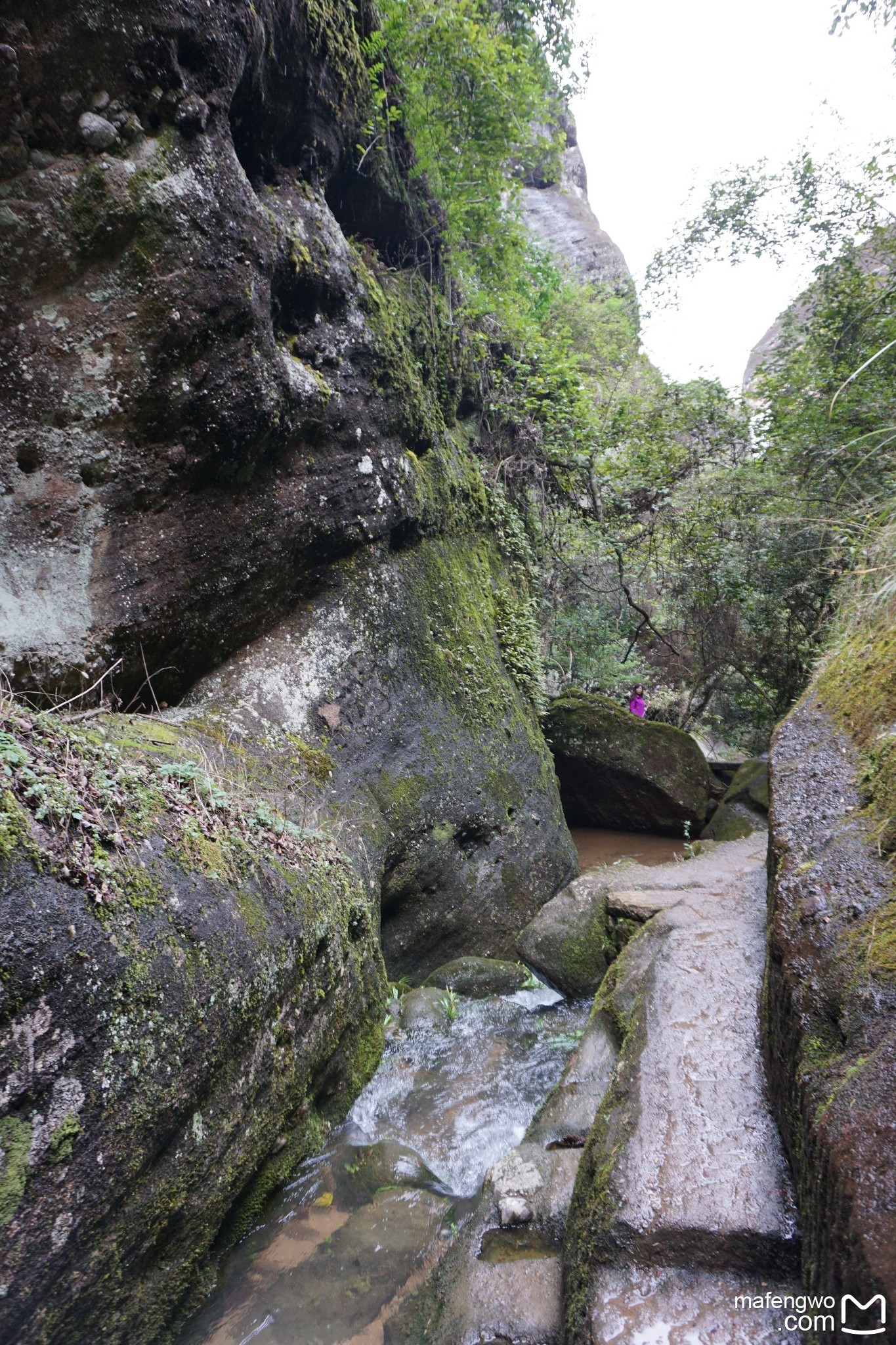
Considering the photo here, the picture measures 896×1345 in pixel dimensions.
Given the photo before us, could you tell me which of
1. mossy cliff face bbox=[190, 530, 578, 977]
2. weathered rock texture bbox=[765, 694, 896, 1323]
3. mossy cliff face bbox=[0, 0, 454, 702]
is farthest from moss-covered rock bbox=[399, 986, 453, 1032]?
mossy cliff face bbox=[0, 0, 454, 702]

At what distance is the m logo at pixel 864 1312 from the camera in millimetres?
1399

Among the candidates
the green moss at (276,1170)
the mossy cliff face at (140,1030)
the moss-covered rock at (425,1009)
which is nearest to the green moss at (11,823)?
the mossy cliff face at (140,1030)

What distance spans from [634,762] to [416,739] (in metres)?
4.62

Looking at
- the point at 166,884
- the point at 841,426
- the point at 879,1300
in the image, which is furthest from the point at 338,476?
the point at 841,426

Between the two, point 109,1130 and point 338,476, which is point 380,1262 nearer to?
point 109,1130

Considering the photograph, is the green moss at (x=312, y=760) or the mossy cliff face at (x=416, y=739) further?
the mossy cliff face at (x=416, y=739)

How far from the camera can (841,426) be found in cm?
902

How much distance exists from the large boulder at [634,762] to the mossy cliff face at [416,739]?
2.07 m

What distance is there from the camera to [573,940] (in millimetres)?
5785

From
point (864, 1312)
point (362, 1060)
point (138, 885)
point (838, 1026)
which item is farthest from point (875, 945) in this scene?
point (362, 1060)

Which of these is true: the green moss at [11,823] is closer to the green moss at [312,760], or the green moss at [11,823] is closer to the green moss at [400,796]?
the green moss at [312,760]

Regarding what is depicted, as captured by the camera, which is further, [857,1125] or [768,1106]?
[768,1106]

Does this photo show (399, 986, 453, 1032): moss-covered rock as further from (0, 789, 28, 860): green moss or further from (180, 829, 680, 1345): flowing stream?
(0, 789, 28, 860): green moss

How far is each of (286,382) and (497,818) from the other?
464 centimetres
